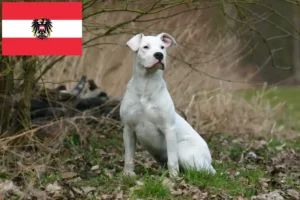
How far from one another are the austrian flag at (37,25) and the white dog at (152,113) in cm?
136

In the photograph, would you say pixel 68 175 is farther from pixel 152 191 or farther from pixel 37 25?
pixel 37 25

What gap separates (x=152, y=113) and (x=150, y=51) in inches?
22.2

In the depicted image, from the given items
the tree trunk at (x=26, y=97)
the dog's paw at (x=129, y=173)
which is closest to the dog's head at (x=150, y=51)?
the dog's paw at (x=129, y=173)

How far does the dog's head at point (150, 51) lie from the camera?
669 cm

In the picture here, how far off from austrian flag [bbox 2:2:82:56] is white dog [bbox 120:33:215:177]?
1.36m

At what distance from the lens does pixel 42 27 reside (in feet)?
26.3

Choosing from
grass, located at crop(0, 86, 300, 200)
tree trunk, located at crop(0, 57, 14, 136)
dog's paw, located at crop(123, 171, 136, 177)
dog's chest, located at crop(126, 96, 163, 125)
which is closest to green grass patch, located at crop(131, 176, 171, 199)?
grass, located at crop(0, 86, 300, 200)

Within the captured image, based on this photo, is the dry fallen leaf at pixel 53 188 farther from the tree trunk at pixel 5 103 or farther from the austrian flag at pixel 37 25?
the tree trunk at pixel 5 103

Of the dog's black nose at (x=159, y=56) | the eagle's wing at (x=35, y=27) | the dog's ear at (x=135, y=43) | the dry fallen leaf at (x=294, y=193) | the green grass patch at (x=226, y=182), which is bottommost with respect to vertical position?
the dry fallen leaf at (x=294, y=193)

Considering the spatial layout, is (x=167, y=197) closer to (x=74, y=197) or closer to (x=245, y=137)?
(x=74, y=197)

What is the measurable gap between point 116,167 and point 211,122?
4.45 meters

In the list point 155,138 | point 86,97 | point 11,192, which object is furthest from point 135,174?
point 86,97

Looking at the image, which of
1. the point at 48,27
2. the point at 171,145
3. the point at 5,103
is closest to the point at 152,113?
the point at 171,145

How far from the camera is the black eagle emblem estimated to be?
8.00 meters
